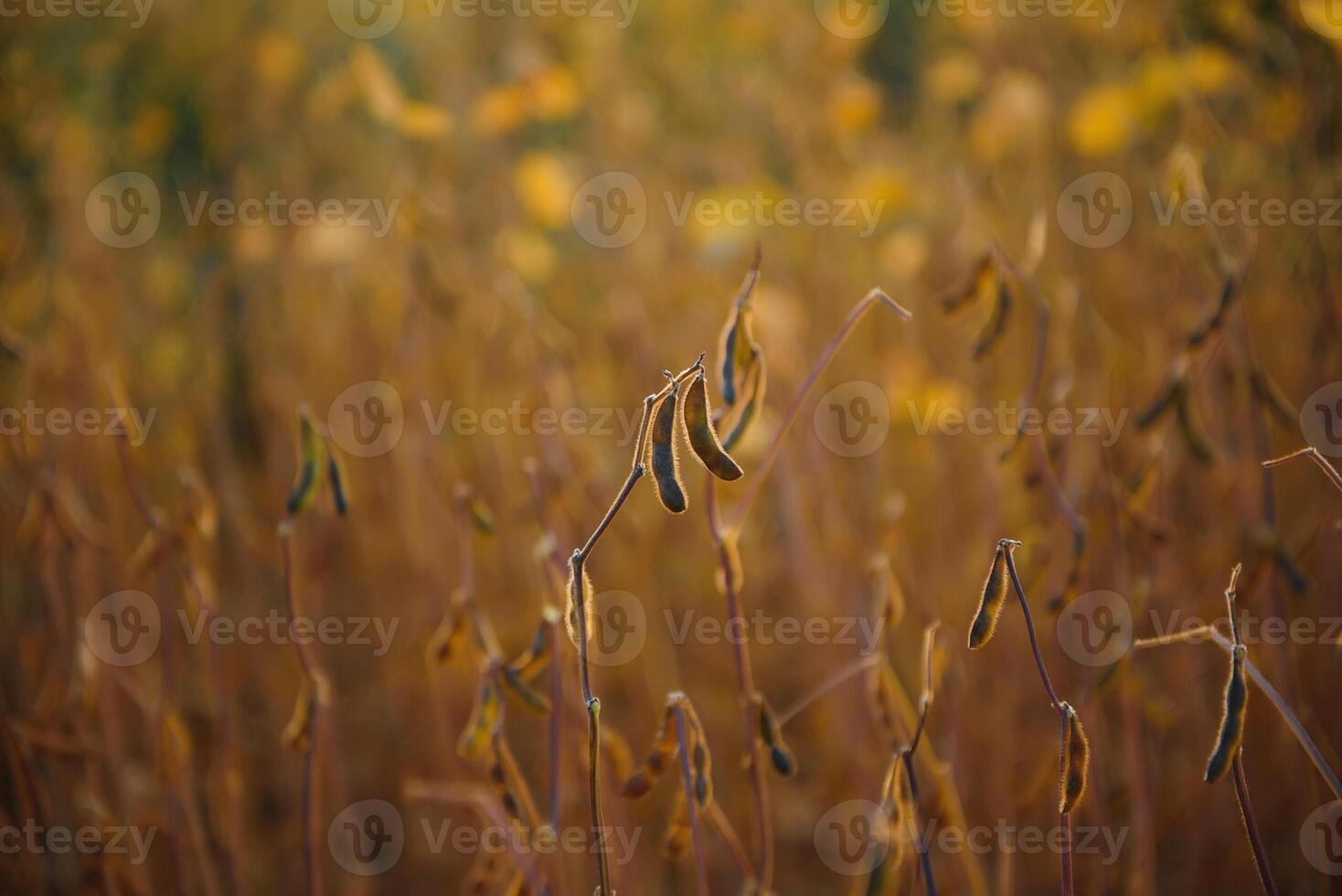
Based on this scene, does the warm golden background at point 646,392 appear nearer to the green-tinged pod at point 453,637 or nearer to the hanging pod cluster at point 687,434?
the green-tinged pod at point 453,637

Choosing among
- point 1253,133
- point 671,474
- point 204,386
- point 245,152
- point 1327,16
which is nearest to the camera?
point 671,474

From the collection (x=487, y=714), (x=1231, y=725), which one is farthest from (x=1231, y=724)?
(x=487, y=714)

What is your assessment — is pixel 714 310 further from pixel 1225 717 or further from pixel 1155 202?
pixel 1225 717

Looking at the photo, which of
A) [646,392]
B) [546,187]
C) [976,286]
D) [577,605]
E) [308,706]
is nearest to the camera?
[577,605]

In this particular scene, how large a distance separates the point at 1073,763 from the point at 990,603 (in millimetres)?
115

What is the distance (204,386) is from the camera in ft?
6.38

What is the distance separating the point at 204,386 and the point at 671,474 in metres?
1.67

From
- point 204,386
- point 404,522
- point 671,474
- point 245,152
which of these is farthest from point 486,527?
point 245,152

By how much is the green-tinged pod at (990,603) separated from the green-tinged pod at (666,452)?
0.76ft

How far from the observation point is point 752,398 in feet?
2.49

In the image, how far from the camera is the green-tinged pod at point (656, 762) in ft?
2.38

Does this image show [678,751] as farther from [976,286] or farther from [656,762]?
[976,286]

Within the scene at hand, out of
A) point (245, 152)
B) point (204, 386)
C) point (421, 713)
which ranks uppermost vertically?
point (245, 152)

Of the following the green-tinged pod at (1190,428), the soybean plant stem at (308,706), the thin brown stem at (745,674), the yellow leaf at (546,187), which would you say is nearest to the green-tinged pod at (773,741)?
the thin brown stem at (745,674)
